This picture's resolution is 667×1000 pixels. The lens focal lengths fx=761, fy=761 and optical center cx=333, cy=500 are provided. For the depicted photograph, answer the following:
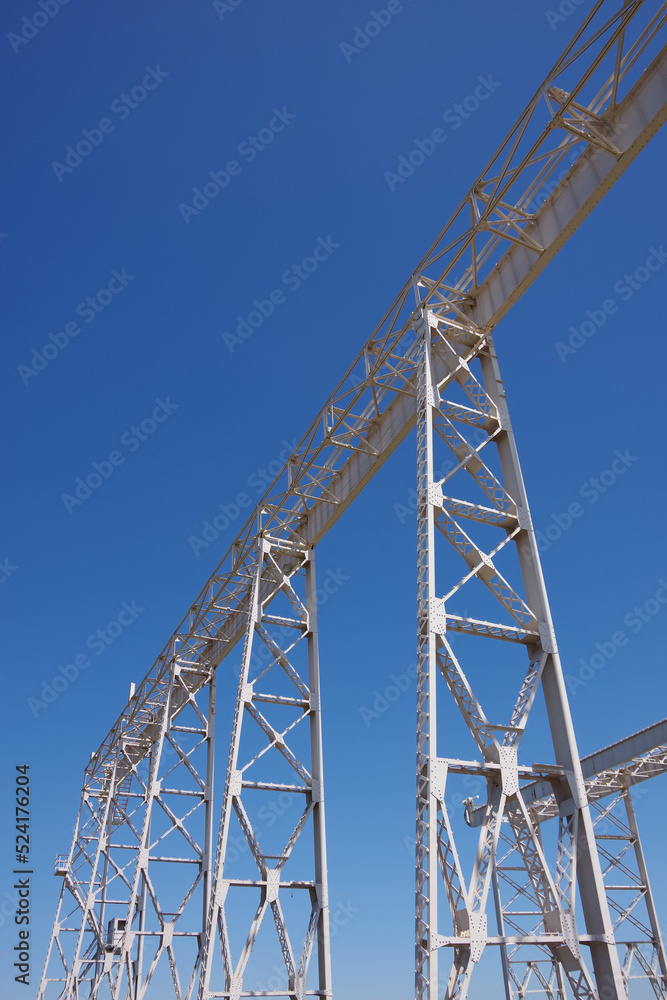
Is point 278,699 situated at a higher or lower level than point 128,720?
lower

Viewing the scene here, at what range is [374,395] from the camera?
1773 cm

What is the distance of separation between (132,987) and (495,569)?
17.7m

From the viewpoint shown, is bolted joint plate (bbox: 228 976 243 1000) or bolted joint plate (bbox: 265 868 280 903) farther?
bolted joint plate (bbox: 265 868 280 903)

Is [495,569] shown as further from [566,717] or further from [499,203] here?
[499,203]

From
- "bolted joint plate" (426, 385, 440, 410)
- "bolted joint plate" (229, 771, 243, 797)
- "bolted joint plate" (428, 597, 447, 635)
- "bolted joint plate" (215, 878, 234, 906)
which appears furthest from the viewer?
"bolted joint plate" (229, 771, 243, 797)

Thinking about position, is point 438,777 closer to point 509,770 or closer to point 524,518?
point 509,770

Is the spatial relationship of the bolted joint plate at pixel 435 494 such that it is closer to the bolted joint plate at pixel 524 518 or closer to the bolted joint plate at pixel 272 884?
the bolted joint plate at pixel 524 518

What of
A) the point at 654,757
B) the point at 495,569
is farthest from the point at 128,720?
the point at 495,569

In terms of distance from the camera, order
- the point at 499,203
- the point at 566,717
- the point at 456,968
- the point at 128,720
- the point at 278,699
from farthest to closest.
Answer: the point at 128,720 → the point at 278,699 → the point at 499,203 → the point at 566,717 → the point at 456,968

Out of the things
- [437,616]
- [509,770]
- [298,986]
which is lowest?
[298,986]

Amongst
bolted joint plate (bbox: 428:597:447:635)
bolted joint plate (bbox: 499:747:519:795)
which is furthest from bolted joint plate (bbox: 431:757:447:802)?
bolted joint plate (bbox: 428:597:447:635)

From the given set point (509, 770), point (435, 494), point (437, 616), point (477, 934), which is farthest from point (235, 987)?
point (435, 494)

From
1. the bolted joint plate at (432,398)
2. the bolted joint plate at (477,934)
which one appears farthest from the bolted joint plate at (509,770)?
the bolted joint plate at (432,398)

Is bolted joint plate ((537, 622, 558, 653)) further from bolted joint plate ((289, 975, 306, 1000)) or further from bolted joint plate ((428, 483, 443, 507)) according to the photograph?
bolted joint plate ((289, 975, 306, 1000))
